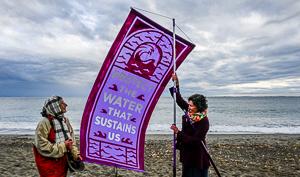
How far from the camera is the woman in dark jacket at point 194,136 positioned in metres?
4.18

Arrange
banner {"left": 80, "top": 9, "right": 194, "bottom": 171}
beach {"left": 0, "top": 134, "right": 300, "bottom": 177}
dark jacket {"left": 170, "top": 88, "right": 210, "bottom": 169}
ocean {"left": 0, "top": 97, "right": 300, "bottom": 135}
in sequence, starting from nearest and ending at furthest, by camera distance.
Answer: banner {"left": 80, "top": 9, "right": 194, "bottom": 171}, dark jacket {"left": 170, "top": 88, "right": 210, "bottom": 169}, beach {"left": 0, "top": 134, "right": 300, "bottom": 177}, ocean {"left": 0, "top": 97, "right": 300, "bottom": 135}

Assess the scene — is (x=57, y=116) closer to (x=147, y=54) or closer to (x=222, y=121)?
(x=147, y=54)

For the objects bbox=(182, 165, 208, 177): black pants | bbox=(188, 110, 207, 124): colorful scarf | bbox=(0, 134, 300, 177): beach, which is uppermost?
bbox=(188, 110, 207, 124): colorful scarf

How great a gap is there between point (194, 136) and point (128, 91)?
1.04 m

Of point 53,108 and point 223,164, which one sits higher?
point 53,108

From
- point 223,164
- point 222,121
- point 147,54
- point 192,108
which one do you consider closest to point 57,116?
point 147,54

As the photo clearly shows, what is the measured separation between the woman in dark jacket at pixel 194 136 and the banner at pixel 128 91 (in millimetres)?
364

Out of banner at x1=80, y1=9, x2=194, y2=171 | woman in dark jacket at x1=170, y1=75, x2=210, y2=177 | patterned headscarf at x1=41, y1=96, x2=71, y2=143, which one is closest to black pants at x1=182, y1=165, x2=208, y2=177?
woman in dark jacket at x1=170, y1=75, x2=210, y2=177

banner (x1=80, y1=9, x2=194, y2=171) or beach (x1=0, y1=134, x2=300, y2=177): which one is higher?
banner (x1=80, y1=9, x2=194, y2=171)

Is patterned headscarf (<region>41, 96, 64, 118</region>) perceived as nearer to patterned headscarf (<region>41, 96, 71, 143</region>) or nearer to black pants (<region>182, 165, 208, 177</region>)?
patterned headscarf (<region>41, 96, 71, 143</region>)

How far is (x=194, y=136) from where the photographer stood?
4164 millimetres

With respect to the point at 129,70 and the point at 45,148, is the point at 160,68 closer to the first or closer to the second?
the point at 129,70

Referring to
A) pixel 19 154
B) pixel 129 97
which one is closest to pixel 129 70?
pixel 129 97

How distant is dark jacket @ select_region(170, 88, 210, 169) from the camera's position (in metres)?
4.17
